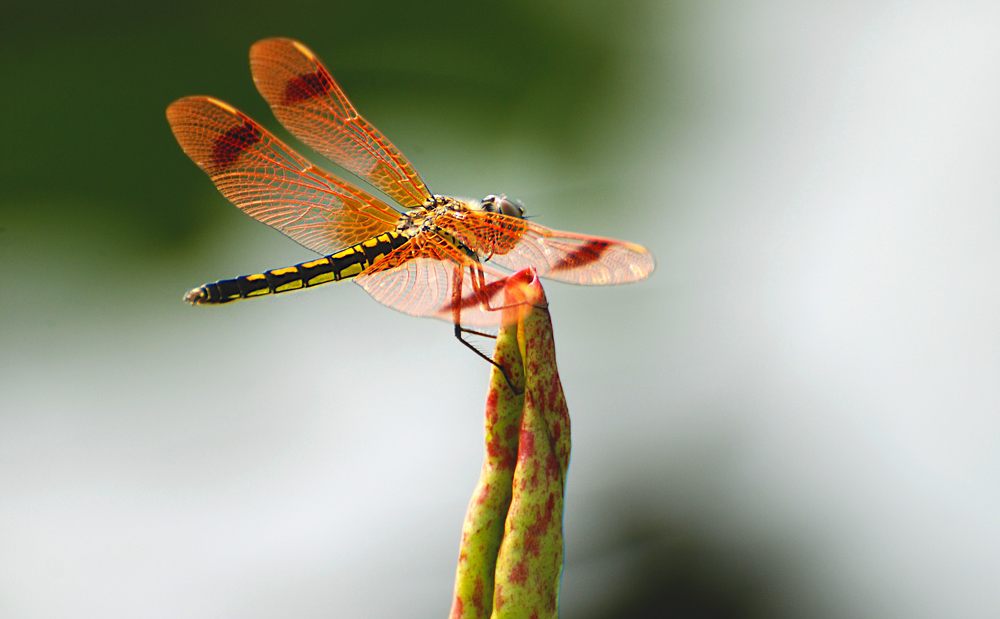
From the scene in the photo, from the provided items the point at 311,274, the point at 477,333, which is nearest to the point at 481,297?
the point at 477,333

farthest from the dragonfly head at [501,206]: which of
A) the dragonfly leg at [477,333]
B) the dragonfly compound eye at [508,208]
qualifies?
the dragonfly leg at [477,333]

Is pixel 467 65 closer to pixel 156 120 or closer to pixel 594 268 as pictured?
pixel 156 120

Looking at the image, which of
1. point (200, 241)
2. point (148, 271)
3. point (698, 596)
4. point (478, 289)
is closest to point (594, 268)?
point (478, 289)

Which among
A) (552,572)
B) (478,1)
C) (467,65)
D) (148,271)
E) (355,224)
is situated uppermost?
(478,1)

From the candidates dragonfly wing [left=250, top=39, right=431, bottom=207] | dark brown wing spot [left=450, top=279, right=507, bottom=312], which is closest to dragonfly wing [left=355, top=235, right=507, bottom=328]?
dark brown wing spot [left=450, top=279, right=507, bottom=312]

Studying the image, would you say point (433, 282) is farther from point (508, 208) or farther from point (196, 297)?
point (196, 297)

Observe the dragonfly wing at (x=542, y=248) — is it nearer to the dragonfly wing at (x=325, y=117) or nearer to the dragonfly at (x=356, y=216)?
the dragonfly at (x=356, y=216)

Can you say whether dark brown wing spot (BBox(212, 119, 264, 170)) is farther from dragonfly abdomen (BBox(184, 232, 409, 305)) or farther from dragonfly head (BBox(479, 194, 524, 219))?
dragonfly head (BBox(479, 194, 524, 219))
